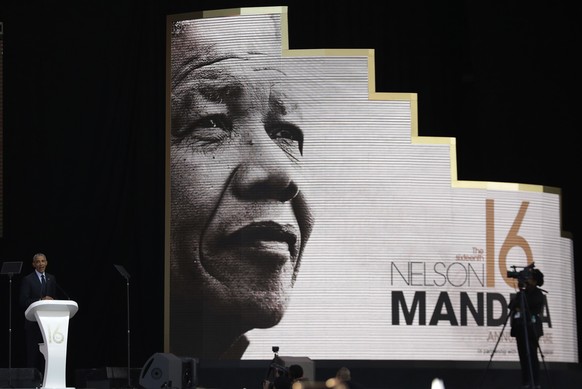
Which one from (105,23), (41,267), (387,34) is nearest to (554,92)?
(387,34)

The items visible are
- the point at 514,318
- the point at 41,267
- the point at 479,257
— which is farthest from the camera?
the point at 479,257

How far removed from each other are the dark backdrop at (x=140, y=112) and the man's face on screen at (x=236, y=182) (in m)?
0.55

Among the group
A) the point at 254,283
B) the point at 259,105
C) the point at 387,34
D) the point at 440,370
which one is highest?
the point at 387,34

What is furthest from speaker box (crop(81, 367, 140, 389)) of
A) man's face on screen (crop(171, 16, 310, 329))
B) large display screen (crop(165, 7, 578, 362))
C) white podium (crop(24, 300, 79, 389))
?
man's face on screen (crop(171, 16, 310, 329))

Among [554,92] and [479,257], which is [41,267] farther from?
[554,92]

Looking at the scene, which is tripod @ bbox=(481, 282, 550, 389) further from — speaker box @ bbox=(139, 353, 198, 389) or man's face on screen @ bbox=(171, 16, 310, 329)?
speaker box @ bbox=(139, 353, 198, 389)

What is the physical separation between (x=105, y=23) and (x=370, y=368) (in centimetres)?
485

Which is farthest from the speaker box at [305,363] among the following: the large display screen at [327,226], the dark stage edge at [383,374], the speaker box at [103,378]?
the speaker box at [103,378]

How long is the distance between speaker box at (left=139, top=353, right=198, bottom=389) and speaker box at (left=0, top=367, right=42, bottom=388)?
4.62 ft

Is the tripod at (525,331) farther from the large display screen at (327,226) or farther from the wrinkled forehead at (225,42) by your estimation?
the wrinkled forehead at (225,42)

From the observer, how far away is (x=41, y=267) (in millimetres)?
11883

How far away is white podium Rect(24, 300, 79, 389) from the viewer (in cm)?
1059

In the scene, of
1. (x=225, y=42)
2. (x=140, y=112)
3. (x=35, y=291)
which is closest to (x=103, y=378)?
(x=35, y=291)

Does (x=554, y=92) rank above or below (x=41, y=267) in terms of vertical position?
above
